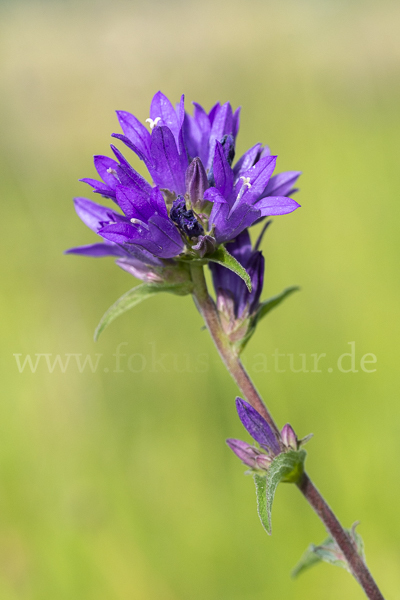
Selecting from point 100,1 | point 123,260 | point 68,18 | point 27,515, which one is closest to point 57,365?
point 27,515

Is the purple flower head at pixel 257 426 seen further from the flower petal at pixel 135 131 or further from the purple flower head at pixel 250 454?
the flower petal at pixel 135 131

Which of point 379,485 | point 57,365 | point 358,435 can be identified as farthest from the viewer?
point 57,365

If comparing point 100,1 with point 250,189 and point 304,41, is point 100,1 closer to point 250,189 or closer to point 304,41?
point 304,41

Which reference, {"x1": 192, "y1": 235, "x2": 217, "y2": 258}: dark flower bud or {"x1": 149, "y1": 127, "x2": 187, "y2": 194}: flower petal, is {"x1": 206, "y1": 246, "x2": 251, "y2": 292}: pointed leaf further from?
{"x1": 149, "y1": 127, "x2": 187, "y2": 194}: flower petal

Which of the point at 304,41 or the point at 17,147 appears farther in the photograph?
the point at 304,41

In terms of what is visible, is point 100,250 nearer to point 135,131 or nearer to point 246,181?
point 135,131

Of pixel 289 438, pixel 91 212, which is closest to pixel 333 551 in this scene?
pixel 289 438

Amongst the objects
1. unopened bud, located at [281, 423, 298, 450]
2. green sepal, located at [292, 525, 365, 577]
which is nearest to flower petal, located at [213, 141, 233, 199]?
unopened bud, located at [281, 423, 298, 450]
